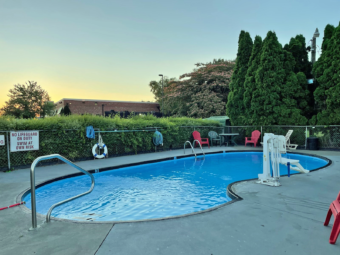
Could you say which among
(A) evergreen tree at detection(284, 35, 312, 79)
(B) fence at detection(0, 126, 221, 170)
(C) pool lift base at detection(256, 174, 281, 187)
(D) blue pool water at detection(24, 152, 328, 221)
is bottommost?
(D) blue pool water at detection(24, 152, 328, 221)

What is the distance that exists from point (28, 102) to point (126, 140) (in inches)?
1065

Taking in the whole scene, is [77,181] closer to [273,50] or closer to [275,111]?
[275,111]

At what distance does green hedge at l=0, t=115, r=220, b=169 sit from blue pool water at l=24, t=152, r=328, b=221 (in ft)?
7.02

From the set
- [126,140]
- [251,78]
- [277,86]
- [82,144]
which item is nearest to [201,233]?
[82,144]

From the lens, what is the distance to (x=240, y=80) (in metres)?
14.5

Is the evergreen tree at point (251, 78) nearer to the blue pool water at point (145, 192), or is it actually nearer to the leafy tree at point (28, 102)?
the blue pool water at point (145, 192)

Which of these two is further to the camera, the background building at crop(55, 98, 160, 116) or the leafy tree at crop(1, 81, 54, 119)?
the leafy tree at crop(1, 81, 54, 119)

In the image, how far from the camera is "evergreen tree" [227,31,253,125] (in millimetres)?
14250

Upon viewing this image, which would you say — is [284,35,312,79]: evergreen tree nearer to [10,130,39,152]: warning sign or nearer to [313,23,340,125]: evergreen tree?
[313,23,340,125]: evergreen tree

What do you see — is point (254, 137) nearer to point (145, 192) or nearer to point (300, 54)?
point (300, 54)

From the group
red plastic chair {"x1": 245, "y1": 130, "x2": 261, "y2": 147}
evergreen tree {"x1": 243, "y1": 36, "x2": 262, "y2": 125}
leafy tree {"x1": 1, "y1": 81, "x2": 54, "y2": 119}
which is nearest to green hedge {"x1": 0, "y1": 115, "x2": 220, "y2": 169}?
red plastic chair {"x1": 245, "y1": 130, "x2": 261, "y2": 147}

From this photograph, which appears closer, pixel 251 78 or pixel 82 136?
pixel 82 136

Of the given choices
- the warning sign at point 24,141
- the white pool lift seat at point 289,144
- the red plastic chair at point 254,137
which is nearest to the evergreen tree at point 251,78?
the red plastic chair at point 254,137

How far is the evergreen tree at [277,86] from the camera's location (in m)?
12.2
